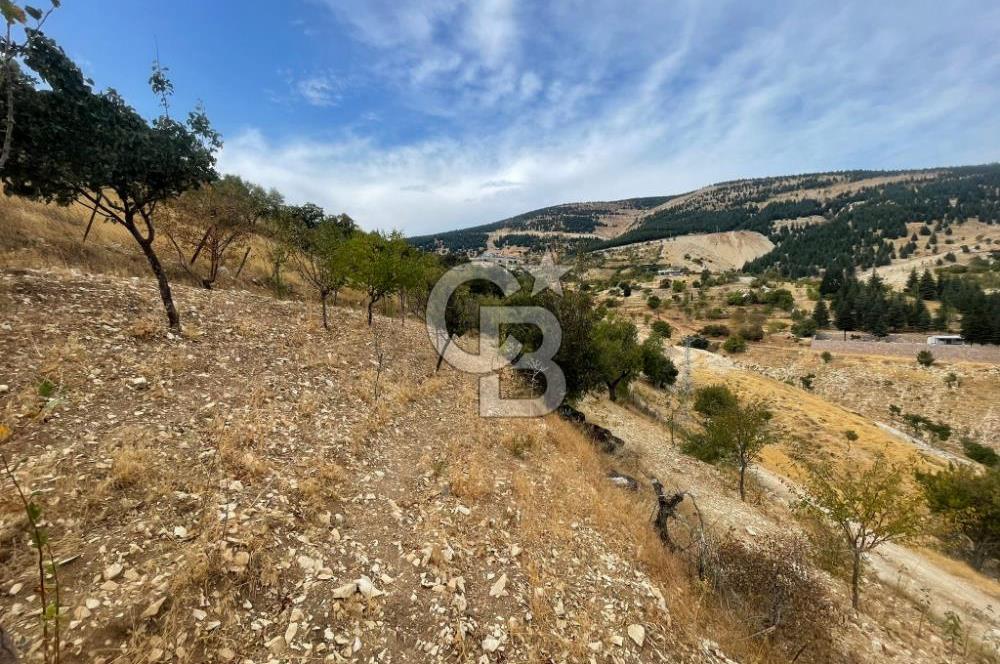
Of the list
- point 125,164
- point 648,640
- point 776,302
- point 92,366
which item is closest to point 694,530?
point 648,640

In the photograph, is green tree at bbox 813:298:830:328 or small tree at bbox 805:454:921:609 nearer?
small tree at bbox 805:454:921:609

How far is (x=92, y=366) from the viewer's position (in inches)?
353

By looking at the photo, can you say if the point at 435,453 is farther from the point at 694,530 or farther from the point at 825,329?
the point at 825,329

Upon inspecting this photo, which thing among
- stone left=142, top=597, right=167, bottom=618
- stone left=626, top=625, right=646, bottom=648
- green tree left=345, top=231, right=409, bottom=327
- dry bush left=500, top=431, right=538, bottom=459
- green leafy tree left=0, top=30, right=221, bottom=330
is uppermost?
green leafy tree left=0, top=30, right=221, bottom=330

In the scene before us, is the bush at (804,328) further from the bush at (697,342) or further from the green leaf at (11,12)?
the green leaf at (11,12)

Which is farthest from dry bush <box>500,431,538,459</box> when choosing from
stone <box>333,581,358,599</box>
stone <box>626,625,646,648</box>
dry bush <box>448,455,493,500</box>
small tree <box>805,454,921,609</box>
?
small tree <box>805,454,921,609</box>

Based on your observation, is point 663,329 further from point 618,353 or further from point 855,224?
point 855,224

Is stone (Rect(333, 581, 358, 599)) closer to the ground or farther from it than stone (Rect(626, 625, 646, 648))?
farther from it

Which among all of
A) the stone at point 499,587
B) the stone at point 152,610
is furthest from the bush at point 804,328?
the stone at point 152,610

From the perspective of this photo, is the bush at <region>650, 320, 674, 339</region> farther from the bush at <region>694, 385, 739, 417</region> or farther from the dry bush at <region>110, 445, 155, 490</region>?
the dry bush at <region>110, 445, 155, 490</region>

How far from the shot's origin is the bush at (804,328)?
64.8 meters

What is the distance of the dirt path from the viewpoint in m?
14.2

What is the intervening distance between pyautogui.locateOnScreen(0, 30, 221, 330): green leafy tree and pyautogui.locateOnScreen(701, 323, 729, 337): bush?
74616 mm

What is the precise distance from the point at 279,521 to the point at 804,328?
79.9 meters
